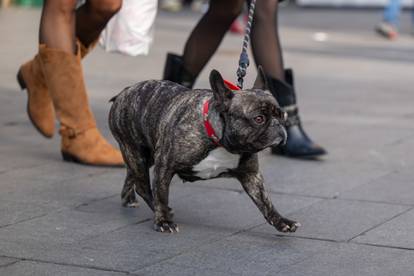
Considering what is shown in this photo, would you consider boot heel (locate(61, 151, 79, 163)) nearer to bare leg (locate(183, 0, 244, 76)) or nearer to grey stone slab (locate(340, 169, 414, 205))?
bare leg (locate(183, 0, 244, 76))

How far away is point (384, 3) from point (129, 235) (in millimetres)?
17064

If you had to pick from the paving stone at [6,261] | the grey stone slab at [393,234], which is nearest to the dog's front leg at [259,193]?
the grey stone slab at [393,234]

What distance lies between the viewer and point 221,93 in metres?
4.03

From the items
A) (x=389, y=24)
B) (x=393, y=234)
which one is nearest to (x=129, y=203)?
(x=393, y=234)

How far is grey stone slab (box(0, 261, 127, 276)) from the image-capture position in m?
3.63

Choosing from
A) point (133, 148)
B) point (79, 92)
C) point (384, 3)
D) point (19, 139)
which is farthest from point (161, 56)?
point (384, 3)

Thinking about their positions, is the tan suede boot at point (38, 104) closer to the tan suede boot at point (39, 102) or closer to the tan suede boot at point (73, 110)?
the tan suede boot at point (39, 102)

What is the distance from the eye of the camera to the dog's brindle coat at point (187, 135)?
3984mm

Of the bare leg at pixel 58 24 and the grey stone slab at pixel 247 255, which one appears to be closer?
the grey stone slab at pixel 247 255

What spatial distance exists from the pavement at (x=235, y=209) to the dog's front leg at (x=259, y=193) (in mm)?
63

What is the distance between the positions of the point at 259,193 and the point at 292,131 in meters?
1.77

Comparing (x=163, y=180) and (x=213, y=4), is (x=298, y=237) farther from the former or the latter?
(x=213, y=4)

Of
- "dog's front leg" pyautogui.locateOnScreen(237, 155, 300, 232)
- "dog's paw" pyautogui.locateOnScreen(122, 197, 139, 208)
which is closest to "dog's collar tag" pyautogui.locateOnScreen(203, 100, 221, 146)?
"dog's front leg" pyautogui.locateOnScreen(237, 155, 300, 232)

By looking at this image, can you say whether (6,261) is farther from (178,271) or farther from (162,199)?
(162,199)
